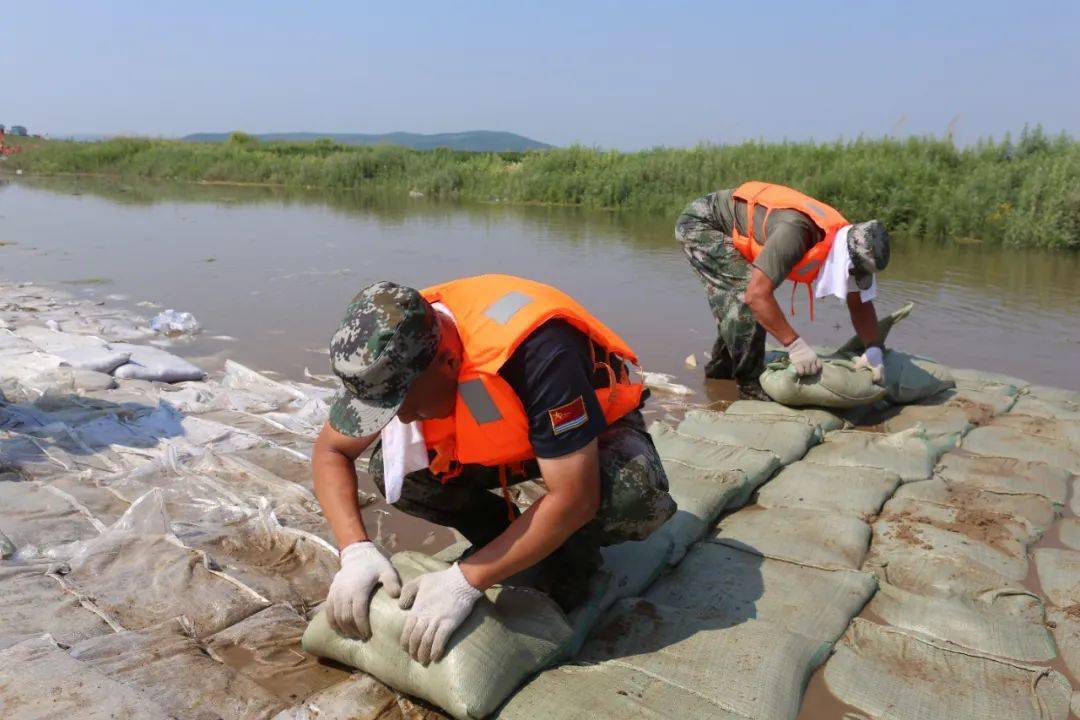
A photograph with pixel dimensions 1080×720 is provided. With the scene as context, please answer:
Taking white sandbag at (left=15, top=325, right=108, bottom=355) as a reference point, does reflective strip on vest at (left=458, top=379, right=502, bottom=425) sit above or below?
above

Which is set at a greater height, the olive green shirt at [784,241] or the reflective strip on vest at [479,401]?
the olive green shirt at [784,241]

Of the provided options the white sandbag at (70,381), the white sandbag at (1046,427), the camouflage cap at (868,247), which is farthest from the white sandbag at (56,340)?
the white sandbag at (1046,427)

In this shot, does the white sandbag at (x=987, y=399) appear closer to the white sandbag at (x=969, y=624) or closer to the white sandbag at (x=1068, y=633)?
the white sandbag at (x=1068, y=633)

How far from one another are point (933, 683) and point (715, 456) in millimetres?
1149

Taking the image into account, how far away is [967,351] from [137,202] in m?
13.2

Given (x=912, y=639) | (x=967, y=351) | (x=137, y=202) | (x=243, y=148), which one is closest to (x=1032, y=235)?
(x=967, y=351)

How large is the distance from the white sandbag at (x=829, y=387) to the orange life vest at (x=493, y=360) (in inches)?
68.4

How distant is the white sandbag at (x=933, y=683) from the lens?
1.53m

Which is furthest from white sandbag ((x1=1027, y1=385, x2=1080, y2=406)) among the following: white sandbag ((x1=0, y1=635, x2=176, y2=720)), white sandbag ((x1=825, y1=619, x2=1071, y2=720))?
white sandbag ((x1=0, y1=635, x2=176, y2=720))

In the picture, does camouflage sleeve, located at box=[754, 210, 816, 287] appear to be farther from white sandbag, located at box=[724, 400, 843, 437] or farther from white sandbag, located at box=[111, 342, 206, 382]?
white sandbag, located at box=[111, 342, 206, 382]

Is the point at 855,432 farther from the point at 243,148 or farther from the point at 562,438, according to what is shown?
the point at 243,148

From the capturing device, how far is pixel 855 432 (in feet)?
9.81

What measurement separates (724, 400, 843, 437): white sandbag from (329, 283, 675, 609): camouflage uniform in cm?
149

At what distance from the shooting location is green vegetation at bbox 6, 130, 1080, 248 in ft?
30.6
